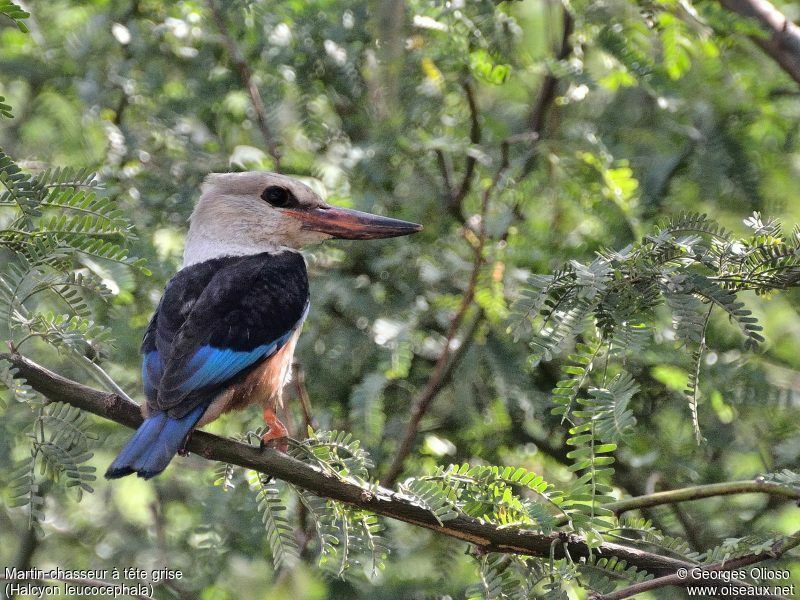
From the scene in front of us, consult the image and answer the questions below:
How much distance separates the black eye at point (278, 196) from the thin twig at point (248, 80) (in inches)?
10.7

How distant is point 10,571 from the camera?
12.5ft

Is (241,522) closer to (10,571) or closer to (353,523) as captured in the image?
(10,571)

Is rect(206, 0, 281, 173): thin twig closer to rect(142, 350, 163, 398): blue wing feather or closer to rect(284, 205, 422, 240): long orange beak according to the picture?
rect(284, 205, 422, 240): long orange beak

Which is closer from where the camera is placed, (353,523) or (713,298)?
(713,298)

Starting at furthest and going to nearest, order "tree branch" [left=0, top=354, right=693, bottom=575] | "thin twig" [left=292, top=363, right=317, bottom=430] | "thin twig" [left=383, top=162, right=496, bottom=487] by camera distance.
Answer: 1. "thin twig" [left=292, top=363, right=317, bottom=430]
2. "thin twig" [left=383, top=162, right=496, bottom=487]
3. "tree branch" [left=0, top=354, right=693, bottom=575]

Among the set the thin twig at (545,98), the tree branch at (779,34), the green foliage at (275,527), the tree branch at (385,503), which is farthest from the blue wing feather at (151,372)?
the tree branch at (779,34)

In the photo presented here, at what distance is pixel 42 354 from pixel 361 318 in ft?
4.66

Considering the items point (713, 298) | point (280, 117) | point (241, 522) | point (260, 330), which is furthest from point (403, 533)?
point (713, 298)

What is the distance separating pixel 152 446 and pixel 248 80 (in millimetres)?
2130

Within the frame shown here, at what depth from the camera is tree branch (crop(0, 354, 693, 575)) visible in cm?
244

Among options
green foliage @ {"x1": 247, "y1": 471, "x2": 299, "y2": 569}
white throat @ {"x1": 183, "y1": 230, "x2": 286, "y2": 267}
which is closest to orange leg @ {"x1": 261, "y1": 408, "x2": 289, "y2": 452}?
green foliage @ {"x1": 247, "y1": 471, "x2": 299, "y2": 569}

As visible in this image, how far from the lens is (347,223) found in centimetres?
390

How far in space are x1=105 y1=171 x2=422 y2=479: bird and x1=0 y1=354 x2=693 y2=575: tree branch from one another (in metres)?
0.20

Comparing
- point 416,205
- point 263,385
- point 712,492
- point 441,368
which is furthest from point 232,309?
point 712,492
